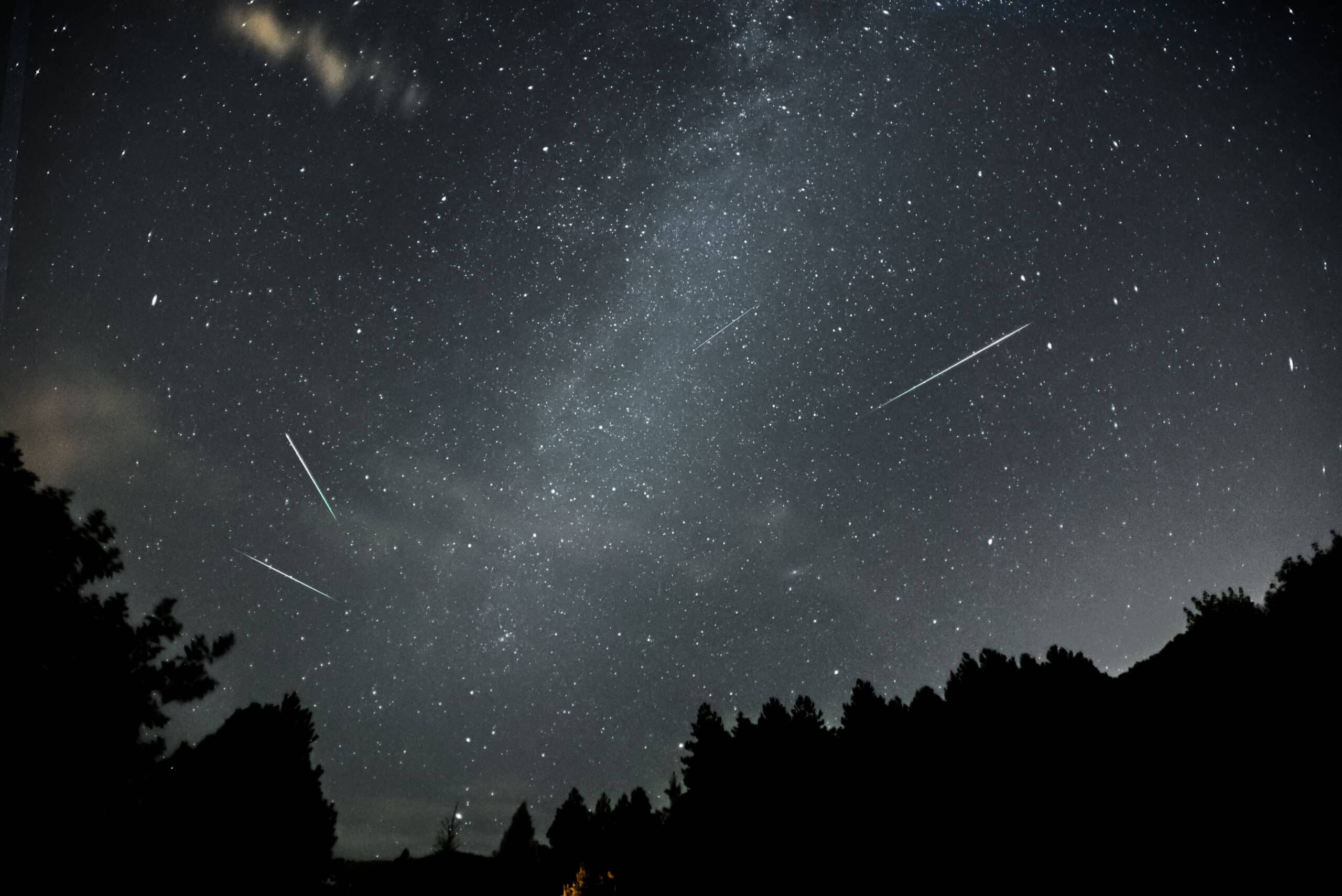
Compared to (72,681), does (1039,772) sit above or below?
below

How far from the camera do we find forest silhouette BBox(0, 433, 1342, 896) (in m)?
4.46

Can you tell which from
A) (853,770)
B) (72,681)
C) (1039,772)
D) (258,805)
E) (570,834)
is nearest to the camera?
(72,681)

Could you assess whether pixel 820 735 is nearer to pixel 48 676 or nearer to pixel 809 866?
pixel 809 866

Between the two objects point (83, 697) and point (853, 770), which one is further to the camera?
point (853, 770)

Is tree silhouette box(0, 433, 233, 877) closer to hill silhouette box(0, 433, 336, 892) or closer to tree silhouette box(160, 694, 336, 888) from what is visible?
hill silhouette box(0, 433, 336, 892)

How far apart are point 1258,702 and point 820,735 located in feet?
56.4

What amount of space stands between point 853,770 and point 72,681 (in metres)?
28.5

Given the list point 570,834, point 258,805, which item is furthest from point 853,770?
point 570,834

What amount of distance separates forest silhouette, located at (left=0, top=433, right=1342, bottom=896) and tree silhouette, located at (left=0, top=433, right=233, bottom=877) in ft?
0.06

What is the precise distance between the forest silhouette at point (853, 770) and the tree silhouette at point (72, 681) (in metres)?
0.02

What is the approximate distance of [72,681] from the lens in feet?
14.5

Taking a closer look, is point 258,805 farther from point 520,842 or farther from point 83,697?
point 520,842

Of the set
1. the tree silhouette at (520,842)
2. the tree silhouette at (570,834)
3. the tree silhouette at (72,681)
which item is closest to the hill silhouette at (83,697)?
the tree silhouette at (72,681)

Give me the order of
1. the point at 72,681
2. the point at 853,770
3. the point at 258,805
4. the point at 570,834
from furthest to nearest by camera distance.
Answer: the point at 570,834 → the point at 853,770 → the point at 258,805 → the point at 72,681
